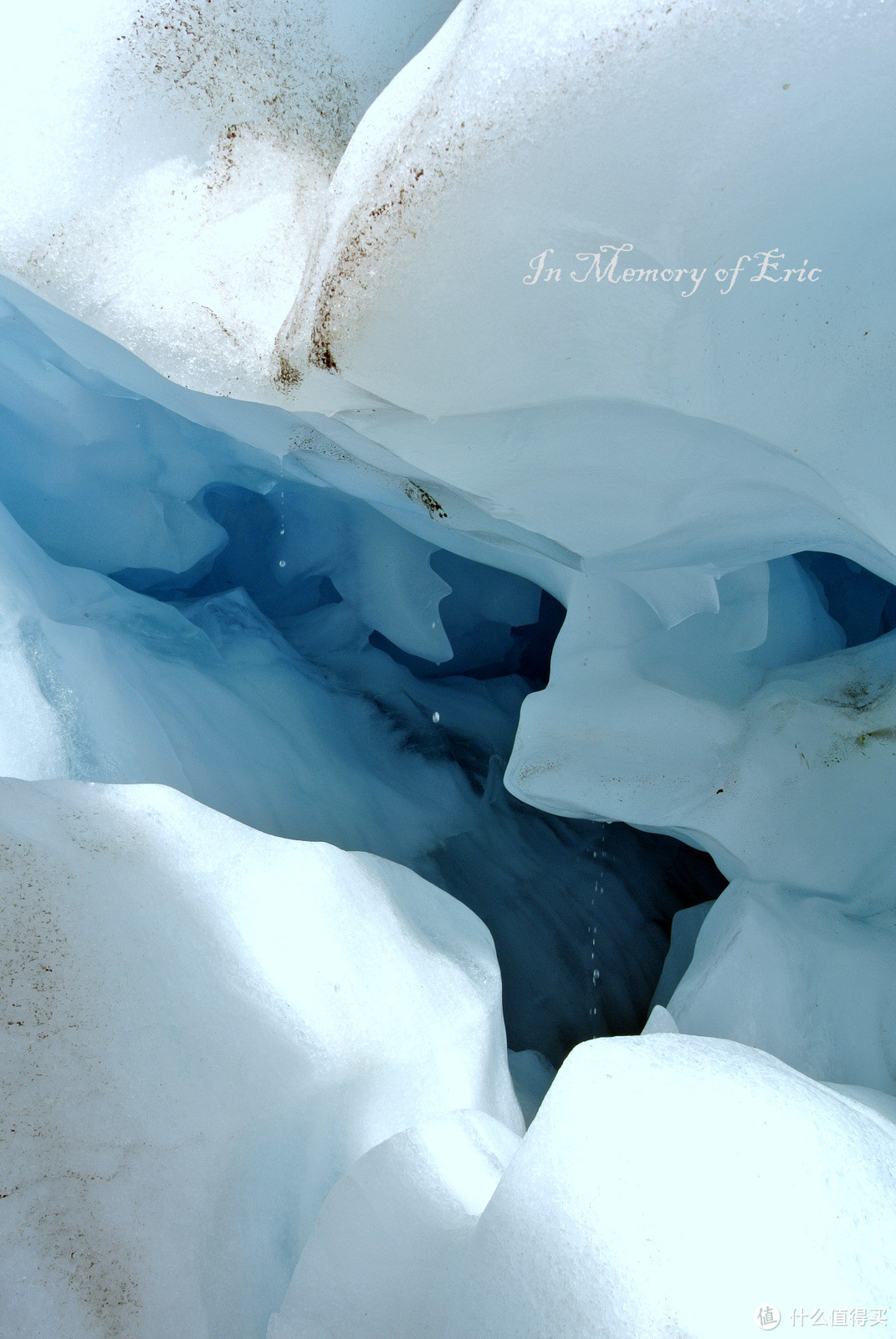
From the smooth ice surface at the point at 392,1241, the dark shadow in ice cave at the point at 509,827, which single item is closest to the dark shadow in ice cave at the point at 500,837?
the dark shadow in ice cave at the point at 509,827

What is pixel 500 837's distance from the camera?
1225mm

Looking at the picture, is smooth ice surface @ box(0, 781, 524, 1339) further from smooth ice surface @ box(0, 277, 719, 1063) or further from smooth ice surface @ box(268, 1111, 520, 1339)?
smooth ice surface @ box(0, 277, 719, 1063)

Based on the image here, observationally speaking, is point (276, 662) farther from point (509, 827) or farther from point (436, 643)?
point (509, 827)

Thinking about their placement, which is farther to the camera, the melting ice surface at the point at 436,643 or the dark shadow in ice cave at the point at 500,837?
the dark shadow in ice cave at the point at 500,837

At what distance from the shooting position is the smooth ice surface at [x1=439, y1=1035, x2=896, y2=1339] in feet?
1.50

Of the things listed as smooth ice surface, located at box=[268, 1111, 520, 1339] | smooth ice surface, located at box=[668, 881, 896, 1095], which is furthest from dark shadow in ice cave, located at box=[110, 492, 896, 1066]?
smooth ice surface, located at box=[268, 1111, 520, 1339]

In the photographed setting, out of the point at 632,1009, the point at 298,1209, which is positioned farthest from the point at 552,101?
the point at 632,1009

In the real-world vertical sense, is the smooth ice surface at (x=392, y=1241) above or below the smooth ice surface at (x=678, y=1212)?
below

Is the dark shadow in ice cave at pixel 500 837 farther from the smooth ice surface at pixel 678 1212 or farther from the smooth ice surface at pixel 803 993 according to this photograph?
the smooth ice surface at pixel 678 1212

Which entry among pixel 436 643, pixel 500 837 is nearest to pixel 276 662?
pixel 436 643

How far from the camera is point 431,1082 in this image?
2.24ft

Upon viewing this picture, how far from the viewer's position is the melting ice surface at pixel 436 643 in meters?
0.49

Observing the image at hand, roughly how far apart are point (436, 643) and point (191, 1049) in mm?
671

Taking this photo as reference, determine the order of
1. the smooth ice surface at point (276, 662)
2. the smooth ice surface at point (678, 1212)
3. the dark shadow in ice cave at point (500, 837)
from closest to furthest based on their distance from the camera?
the smooth ice surface at point (678, 1212)
the smooth ice surface at point (276, 662)
the dark shadow in ice cave at point (500, 837)
